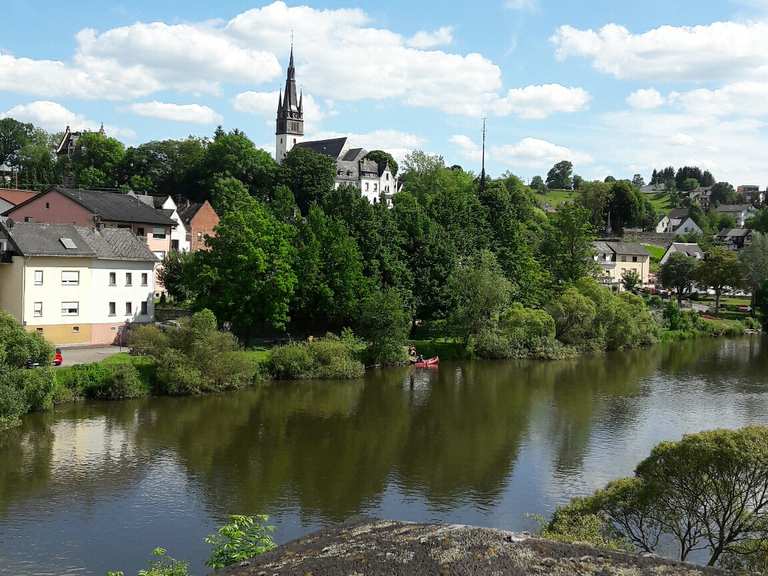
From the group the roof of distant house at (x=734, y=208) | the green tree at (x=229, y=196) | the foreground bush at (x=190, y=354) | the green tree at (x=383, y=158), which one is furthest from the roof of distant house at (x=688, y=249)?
the foreground bush at (x=190, y=354)

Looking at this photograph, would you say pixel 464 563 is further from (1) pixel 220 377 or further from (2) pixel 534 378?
(2) pixel 534 378

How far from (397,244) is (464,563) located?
42.7 metres

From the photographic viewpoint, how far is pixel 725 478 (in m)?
16.3

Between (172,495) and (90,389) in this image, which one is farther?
(90,389)

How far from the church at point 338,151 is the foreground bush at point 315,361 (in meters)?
60.8

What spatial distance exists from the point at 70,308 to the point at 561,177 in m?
156

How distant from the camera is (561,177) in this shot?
184 metres

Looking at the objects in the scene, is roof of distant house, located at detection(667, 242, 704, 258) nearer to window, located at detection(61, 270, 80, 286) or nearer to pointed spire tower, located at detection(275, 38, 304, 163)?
pointed spire tower, located at detection(275, 38, 304, 163)

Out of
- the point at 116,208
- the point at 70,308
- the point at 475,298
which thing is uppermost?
the point at 116,208

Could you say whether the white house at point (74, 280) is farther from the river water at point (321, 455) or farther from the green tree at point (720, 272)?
the green tree at point (720, 272)

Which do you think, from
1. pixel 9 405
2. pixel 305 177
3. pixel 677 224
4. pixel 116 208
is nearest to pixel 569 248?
pixel 305 177

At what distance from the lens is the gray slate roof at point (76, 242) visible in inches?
1629

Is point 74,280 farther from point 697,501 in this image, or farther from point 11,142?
point 11,142

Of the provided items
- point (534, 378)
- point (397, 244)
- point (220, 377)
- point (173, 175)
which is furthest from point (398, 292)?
point (173, 175)
